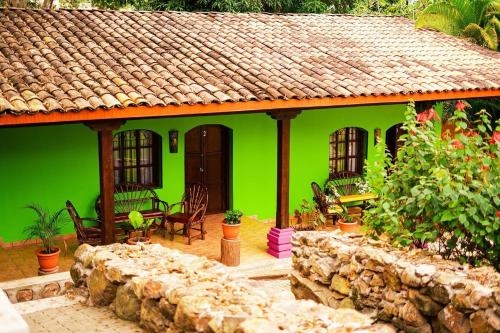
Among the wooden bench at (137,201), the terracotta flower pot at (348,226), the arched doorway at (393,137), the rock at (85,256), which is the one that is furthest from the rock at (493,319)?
the arched doorway at (393,137)

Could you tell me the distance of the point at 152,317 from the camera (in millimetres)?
5961

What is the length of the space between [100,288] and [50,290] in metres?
2.80

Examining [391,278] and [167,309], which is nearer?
[167,309]

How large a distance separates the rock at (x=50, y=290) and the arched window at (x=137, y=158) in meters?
3.41

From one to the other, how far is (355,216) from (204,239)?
3.33m

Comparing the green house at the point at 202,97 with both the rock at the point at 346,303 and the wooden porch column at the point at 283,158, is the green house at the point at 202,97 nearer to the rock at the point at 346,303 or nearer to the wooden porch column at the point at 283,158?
the wooden porch column at the point at 283,158

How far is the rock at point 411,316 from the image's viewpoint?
5766mm

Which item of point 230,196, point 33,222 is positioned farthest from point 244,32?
point 33,222

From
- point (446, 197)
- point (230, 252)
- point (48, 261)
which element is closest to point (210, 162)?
point (230, 252)

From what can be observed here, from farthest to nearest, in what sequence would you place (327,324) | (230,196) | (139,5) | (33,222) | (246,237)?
(139,5), (230,196), (246,237), (33,222), (327,324)

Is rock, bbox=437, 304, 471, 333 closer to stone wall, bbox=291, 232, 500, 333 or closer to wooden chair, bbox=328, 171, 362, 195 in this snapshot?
stone wall, bbox=291, 232, 500, 333

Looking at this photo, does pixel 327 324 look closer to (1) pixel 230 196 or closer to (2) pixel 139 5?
(1) pixel 230 196

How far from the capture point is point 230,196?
13867 millimetres

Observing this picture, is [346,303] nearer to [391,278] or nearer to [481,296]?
[391,278]
